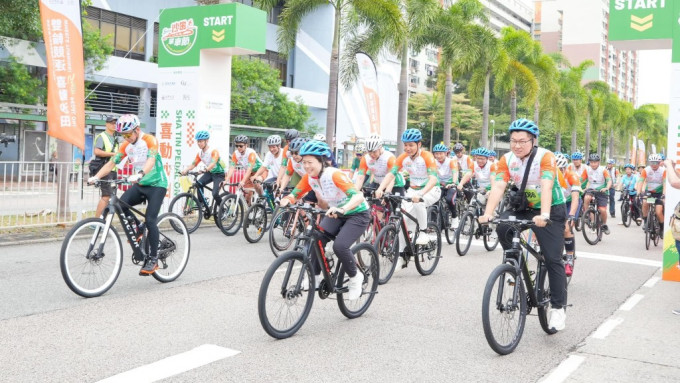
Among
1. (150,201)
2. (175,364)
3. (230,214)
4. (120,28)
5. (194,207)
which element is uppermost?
(120,28)

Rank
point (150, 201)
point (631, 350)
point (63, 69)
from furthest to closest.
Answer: point (63, 69) < point (150, 201) < point (631, 350)

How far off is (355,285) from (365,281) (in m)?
0.32

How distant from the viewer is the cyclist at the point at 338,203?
616 cm

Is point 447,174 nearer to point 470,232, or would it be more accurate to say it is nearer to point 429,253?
point 470,232

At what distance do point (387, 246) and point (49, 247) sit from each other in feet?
19.0

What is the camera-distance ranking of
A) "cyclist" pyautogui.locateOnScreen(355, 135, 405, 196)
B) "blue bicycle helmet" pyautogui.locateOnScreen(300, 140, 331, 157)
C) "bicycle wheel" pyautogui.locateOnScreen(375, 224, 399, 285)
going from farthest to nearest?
"cyclist" pyautogui.locateOnScreen(355, 135, 405, 196)
"bicycle wheel" pyautogui.locateOnScreen(375, 224, 399, 285)
"blue bicycle helmet" pyautogui.locateOnScreen(300, 140, 331, 157)

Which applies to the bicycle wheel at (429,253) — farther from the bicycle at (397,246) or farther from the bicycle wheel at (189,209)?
the bicycle wheel at (189,209)

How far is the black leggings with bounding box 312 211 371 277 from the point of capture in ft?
20.4

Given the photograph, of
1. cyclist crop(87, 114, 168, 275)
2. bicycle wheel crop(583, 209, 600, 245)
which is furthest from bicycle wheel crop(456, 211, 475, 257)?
cyclist crop(87, 114, 168, 275)

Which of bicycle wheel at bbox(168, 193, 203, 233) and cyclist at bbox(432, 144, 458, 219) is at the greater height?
cyclist at bbox(432, 144, 458, 219)

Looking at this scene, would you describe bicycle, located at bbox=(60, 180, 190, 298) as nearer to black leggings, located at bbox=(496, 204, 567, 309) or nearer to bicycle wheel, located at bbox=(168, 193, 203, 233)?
black leggings, located at bbox=(496, 204, 567, 309)

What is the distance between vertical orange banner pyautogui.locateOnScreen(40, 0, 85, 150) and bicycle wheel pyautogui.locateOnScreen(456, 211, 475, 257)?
7.37 meters

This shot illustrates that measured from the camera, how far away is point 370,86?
30797mm

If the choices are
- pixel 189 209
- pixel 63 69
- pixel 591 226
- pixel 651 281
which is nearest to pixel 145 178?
pixel 189 209
